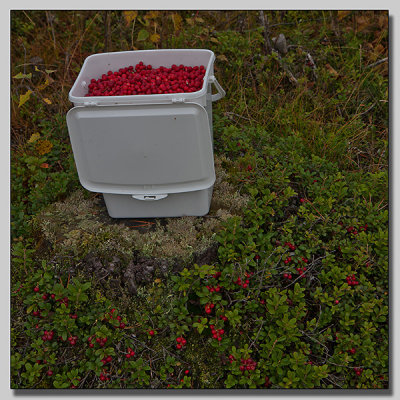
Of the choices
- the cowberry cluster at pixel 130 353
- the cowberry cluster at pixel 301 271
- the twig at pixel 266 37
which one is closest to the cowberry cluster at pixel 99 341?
the cowberry cluster at pixel 130 353

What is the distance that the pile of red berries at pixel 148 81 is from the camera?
2133mm

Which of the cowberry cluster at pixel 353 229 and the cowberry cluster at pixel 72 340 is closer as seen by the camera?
the cowberry cluster at pixel 72 340

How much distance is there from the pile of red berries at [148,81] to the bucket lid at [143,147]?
0.87 feet

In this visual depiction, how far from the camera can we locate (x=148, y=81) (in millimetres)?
2219

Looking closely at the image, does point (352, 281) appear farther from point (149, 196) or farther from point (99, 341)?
point (99, 341)

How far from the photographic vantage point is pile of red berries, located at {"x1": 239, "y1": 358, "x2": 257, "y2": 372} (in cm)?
194

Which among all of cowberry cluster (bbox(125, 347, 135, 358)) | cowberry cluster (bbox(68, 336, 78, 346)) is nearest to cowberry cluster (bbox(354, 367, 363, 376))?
cowberry cluster (bbox(125, 347, 135, 358))

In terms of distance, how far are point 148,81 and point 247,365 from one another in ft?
4.97

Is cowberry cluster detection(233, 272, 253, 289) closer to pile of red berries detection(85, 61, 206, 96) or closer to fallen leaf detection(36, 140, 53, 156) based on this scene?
pile of red berries detection(85, 61, 206, 96)

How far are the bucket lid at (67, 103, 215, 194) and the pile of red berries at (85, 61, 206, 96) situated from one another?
10.4 inches

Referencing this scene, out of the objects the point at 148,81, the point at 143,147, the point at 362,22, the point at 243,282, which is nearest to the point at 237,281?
the point at 243,282

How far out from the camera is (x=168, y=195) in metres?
2.28

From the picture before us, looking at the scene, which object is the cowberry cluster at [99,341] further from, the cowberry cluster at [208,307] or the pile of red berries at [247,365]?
the pile of red berries at [247,365]

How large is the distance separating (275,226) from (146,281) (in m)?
0.85
